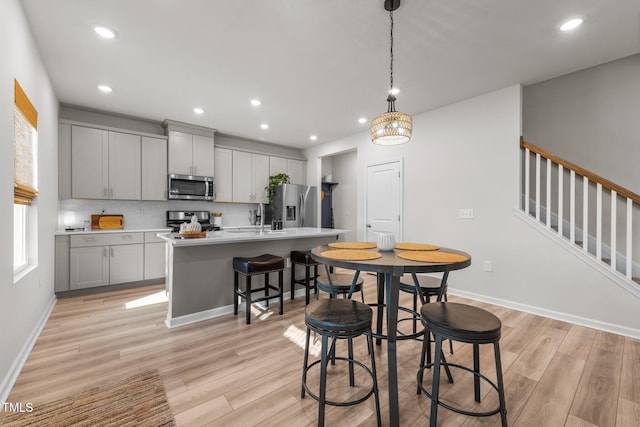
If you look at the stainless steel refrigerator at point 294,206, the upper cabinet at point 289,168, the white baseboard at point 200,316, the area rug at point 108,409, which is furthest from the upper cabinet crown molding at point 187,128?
the area rug at point 108,409

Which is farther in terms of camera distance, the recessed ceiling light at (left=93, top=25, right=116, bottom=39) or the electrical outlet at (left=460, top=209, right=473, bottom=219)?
the electrical outlet at (left=460, top=209, right=473, bottom=219)

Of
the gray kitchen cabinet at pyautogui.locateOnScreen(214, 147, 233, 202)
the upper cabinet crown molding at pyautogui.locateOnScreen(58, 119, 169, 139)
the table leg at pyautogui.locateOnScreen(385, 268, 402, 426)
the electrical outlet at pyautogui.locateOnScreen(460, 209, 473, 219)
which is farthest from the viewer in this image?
the gray kitchen cabinet at pyautogui.locateOnScreen(214, 147, 233, 202)

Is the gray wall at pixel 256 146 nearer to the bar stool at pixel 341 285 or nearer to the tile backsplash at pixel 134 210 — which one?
the tile backsplash at pixel 134 210

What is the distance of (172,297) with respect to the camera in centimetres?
271

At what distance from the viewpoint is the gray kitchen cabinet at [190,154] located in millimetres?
4629

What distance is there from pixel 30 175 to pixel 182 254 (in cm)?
140

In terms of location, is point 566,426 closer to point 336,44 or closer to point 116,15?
point 336,44

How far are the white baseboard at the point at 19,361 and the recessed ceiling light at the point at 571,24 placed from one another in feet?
15.3

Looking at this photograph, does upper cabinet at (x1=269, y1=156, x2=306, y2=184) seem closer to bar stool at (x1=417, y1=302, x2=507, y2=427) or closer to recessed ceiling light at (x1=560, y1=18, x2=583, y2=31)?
recessed ceiling light at (x1=560, y1=18, x2=583, y2=31)

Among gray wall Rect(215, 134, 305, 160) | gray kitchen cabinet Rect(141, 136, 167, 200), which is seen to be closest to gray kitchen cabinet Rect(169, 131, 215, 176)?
gray kitchen cabinet Rect(141, 136, 167, 200)

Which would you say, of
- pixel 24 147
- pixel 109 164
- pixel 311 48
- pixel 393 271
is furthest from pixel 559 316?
pixel 109 164

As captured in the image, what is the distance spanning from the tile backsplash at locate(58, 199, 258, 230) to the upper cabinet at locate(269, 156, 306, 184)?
3.96 ft

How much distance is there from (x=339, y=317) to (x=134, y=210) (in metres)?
4.46

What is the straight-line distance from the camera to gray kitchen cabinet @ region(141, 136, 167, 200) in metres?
4.41
